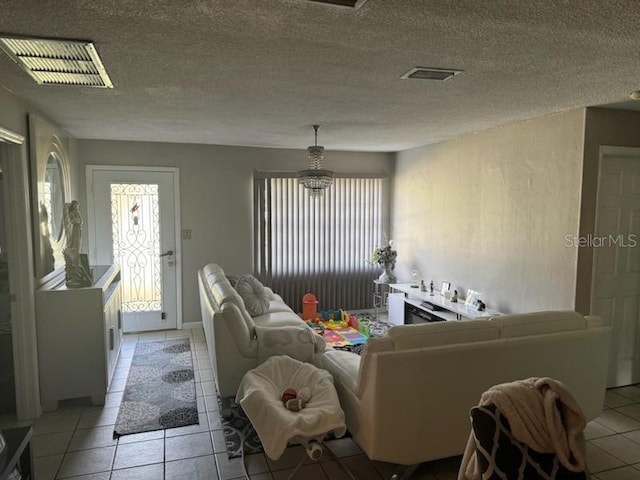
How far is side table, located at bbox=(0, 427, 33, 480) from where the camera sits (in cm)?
193

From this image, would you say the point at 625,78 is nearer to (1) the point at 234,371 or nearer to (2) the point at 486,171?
(2) the point at 486,171

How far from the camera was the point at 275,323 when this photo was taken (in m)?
4.37

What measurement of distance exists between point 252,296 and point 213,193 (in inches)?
67.5

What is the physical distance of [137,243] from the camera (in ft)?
18.4

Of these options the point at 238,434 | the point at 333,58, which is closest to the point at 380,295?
the point at 238,434

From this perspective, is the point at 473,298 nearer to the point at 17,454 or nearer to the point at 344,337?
the point at 344,337

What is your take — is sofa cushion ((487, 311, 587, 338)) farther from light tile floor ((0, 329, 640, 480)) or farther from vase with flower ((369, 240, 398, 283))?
vase with flower ((369, 240, 398, 283))

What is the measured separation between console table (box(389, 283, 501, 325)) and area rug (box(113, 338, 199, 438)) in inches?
100

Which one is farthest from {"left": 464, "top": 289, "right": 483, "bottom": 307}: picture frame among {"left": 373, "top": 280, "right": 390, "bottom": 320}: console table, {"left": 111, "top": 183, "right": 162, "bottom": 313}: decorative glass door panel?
{"left": 111, "top": 183, "right": 162, "bottom": 313}: decorative glass door panel

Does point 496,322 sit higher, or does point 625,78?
point 625,78

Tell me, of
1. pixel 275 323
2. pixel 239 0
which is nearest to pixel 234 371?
pixel 275 323

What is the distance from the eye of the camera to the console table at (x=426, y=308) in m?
4.48

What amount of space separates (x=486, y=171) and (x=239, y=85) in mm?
2771

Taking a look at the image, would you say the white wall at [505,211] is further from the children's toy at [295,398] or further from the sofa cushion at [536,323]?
the children's toy at [295,398]
